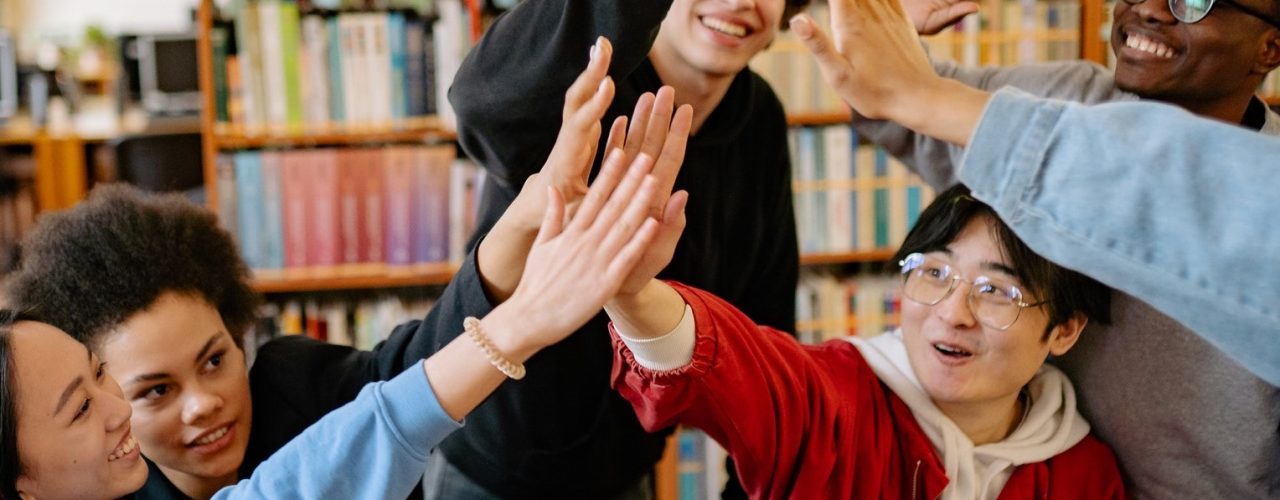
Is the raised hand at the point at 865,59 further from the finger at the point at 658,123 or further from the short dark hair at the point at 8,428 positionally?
the short dark hair at the point at 8,428

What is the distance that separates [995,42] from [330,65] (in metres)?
1.68

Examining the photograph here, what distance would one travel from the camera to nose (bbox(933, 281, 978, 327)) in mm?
1310

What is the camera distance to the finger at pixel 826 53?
96 centimetres

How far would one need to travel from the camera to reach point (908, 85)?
0.96 m

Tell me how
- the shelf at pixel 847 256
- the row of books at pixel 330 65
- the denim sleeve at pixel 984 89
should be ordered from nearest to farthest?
the denim sleeve at pixel 984 89 < the row of books at pixel 330 65 < the shelf at pixel 847 256

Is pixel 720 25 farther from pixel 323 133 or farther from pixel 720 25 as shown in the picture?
pixel 323 133

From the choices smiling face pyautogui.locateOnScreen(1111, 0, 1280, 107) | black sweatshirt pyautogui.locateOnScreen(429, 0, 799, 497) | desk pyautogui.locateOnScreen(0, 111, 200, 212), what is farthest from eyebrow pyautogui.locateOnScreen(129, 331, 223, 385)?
desk pyautogui.locateOnScreen(0, 111, 200, 212)

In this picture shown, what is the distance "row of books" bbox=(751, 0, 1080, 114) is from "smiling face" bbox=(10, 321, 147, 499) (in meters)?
2.09

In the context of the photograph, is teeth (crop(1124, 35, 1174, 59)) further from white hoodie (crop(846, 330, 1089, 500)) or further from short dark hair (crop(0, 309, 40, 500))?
short dark hair (crop(0, 309, 40, 500))

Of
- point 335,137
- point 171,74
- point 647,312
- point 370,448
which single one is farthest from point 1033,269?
point 171,74

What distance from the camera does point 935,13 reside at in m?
1.48

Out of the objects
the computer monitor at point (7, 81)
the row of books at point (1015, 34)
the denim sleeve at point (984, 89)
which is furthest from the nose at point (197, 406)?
the computer monitor at point (7, 81)

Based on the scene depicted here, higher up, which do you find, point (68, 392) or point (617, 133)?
point (617, 133)

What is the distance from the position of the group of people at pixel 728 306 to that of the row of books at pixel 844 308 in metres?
1.31
